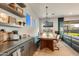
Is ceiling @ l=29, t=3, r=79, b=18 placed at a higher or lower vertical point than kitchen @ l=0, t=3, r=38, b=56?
higher

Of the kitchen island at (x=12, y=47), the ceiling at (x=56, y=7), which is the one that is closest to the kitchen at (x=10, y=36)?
the kitchen island at (x=12, y=47)

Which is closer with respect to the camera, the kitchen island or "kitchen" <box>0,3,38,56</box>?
the kitchen island

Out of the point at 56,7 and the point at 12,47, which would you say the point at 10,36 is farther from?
the point at 56,7

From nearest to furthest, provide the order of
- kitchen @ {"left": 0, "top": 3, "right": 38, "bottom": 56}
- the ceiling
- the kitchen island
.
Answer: the kitchen island < kitchen @ {"left": 0, "top": 3, "right": 38, "bottom": 56} < the ceiling

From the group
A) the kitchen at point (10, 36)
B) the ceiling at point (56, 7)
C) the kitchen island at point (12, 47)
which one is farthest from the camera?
the ceiling at point (56, 7)

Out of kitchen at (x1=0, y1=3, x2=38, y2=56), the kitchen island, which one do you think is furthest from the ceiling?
the kitchen island

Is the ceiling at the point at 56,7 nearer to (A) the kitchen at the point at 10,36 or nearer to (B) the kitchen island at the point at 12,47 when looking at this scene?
(A) the kitchen at the point at 10,36

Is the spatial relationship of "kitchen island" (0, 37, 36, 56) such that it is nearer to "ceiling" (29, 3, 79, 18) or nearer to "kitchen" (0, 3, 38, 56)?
"kitchen" (0, 3, 38, 56)

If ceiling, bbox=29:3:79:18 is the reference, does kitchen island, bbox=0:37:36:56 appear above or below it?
below

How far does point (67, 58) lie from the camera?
1.58 meters

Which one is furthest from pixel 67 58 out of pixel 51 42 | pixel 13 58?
pixel 51 42

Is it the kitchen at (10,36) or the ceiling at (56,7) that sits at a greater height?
the ceiling at (56,7)

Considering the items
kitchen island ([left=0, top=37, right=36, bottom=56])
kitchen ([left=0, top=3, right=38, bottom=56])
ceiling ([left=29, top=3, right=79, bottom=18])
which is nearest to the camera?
kitchen island ([left=0, top=37, right=36, bottom=56])

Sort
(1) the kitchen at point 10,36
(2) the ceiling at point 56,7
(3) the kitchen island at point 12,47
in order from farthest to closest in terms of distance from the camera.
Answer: (2) the ceiling at point 56,7 → (1) the kitchen at point 10,36 → (3) the kitchen island at point 12,47
